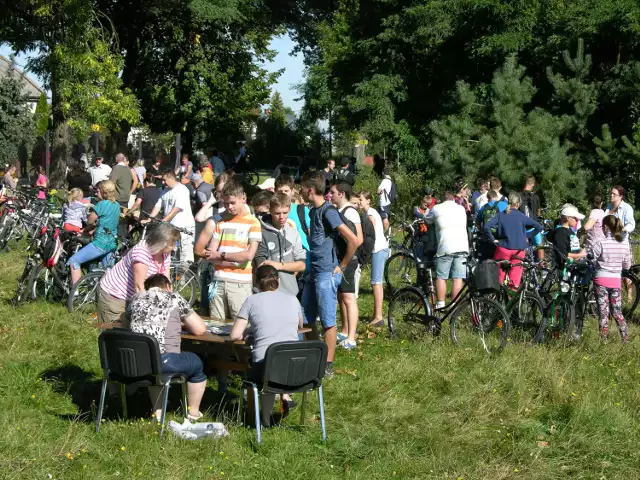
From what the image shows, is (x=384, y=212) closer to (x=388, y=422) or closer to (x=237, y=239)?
(x=237, y=239)

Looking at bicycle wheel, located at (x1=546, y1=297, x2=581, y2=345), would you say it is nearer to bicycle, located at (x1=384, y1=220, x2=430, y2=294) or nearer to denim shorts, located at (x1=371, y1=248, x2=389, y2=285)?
denim shorts, located at (x1=371, y1=248, x2=389, y2=285)

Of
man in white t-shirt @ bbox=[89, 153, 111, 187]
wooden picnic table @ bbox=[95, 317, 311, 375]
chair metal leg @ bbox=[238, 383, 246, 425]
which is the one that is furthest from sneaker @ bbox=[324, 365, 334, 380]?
man in white t-shirt @ bbox=[89, 153, 111, 187]

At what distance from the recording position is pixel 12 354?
938 cm

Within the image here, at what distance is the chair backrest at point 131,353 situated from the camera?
673cm

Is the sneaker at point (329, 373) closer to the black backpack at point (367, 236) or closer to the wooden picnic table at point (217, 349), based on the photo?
the wooden picnic table at point (217, 349)

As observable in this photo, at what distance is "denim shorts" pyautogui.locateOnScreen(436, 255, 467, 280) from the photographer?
38.4 feet

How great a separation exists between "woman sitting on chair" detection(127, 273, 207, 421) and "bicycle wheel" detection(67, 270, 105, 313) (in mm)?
4543

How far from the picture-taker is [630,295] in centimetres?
1326

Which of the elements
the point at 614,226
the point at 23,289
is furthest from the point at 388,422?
the point at 23,289

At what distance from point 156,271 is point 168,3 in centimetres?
2680

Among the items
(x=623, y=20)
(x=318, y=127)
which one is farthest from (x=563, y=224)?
(x=318, y=127)

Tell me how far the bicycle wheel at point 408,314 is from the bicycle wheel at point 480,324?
19.0 inches

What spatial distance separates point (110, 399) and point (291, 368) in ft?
6.74

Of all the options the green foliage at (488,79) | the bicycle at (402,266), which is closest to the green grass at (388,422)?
the bicycle at (402,266)
